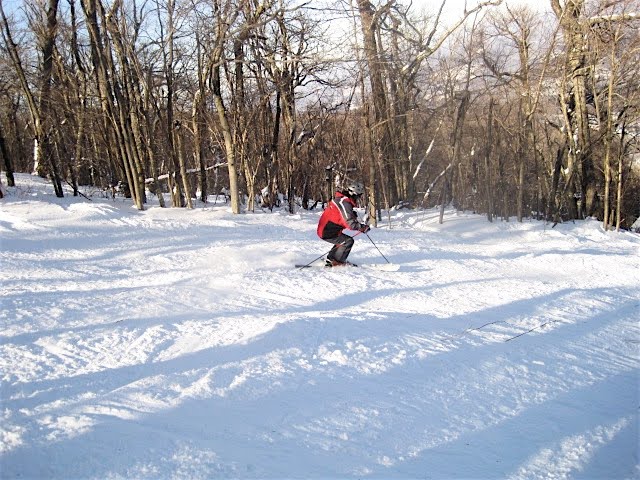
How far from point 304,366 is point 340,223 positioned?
413 centimetres

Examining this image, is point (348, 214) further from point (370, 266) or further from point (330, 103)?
point (330, 103)

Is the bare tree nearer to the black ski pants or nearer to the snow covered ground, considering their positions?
the snow covered ground

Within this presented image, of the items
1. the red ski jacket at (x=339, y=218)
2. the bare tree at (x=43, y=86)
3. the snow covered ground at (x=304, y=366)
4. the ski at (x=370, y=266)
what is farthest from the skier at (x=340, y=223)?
the bare tree at (x=43, y=86)

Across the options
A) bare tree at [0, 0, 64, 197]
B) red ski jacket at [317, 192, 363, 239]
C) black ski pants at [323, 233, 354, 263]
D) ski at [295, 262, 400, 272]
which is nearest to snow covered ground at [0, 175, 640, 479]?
ski at [295, 262, 400, 272]

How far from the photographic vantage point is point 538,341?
5352mm

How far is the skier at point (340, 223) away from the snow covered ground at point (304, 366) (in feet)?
1.68

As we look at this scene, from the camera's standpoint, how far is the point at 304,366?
14.2ft

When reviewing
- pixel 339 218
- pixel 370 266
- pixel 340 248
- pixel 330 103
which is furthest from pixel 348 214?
pixel 330 103

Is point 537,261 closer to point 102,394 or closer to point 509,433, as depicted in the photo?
point 509,433

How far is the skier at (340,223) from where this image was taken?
7.94 meters

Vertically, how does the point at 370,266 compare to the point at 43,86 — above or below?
below

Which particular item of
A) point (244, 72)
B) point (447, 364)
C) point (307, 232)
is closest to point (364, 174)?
point (244, 72)

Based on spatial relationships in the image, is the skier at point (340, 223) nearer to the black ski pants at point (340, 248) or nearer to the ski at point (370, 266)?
the black ski pants at point (340, 248)

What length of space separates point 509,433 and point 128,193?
14934 mm
